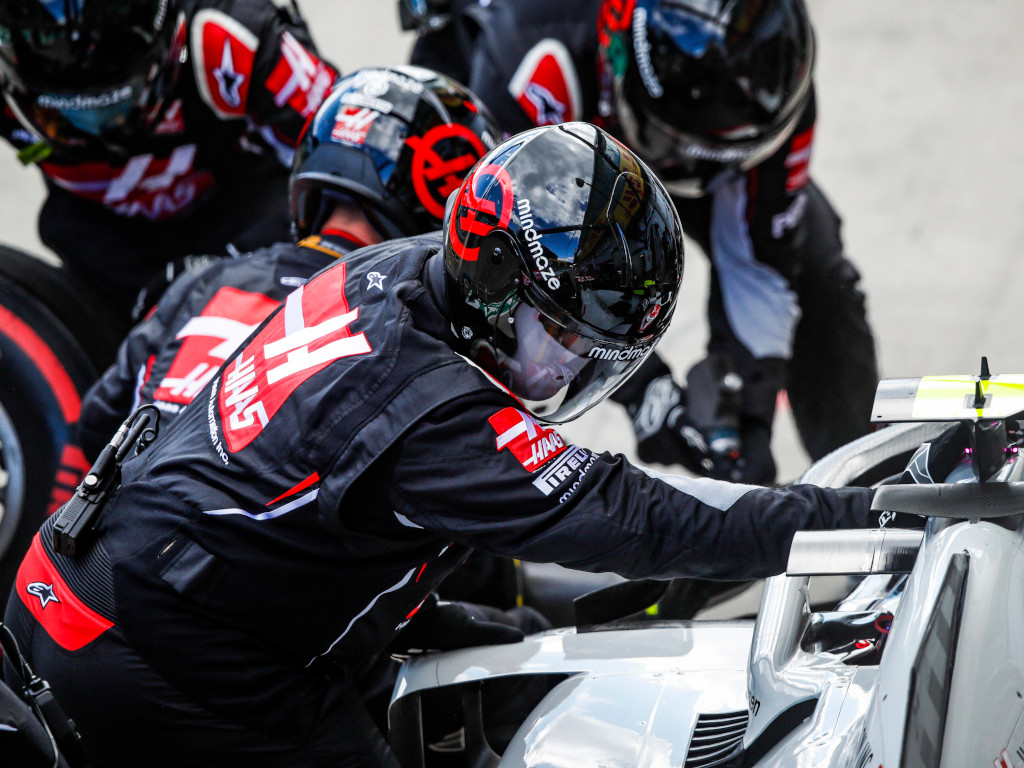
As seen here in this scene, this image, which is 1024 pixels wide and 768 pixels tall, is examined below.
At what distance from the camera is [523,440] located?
4.84ft

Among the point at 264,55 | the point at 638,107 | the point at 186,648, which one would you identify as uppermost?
the point at 264,55

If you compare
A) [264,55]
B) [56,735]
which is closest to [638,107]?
[264,55]

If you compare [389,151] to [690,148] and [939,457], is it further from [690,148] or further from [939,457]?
[939,457]

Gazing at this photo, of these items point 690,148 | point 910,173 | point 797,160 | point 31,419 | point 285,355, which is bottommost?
point 910,173

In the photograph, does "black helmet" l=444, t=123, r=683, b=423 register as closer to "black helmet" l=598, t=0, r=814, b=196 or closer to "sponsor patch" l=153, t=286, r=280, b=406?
"sponsor patch" l=153, t=286, r=280, b=406

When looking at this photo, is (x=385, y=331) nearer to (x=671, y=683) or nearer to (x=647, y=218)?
(x=647, y=218)

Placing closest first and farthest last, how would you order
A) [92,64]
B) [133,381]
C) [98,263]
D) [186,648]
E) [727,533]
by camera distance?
[727,533] < [186,648] < [133,381] < [92,64] < [98,263]

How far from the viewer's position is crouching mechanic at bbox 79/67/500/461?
224 cm

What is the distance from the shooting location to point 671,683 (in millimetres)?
1663

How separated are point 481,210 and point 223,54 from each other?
1.59 meters

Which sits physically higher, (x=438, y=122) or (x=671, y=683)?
(x=438, y=122)

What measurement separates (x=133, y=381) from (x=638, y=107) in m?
1.34

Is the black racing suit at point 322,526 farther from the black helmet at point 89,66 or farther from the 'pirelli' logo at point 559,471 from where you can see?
the black helmet at point 89,66

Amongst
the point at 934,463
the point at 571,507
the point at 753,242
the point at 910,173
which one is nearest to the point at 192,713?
the point at 571,507
